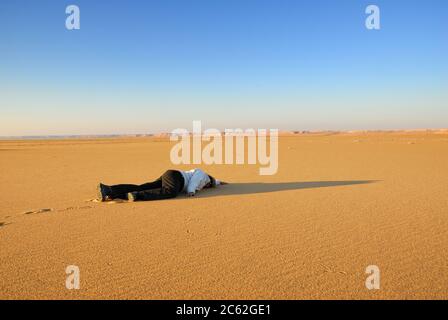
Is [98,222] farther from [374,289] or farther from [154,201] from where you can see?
[374,289]

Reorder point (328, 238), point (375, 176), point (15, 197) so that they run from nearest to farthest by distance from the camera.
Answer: point (328, 238) → point (15, 197) → point (375, 176)

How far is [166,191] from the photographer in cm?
639

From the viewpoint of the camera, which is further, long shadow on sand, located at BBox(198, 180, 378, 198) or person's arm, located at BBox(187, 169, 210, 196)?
long shadow on sand, located at BBox(198, 180, 378, 198)

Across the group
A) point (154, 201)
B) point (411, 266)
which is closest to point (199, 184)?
point (154, 201)

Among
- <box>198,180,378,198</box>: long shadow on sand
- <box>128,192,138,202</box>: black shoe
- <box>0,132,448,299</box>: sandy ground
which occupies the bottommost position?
<box>0,132,448,299</box>: sandy ground

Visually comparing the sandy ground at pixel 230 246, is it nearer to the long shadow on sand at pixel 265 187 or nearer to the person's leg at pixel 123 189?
the person's leg at pixel 123 189

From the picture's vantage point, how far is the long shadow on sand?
7180 millimetres

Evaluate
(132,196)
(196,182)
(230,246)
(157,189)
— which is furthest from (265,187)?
(230,246)

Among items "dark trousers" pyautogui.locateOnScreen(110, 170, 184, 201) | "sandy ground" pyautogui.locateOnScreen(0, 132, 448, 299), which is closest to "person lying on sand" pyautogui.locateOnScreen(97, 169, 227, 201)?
"dark trousers" pyautogui.locateOnScreen(110, 170, 184, 201)

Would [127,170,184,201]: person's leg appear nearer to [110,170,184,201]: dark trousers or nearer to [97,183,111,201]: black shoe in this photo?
[110,170,184,201]: dark trousers

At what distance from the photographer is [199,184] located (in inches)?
277

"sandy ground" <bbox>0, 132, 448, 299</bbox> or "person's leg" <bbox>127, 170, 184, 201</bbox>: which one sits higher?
"person's leg" <bbox>127, 170, 184, 201</bbox>

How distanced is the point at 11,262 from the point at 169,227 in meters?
1.77

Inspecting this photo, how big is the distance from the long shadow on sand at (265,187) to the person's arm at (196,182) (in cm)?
16
